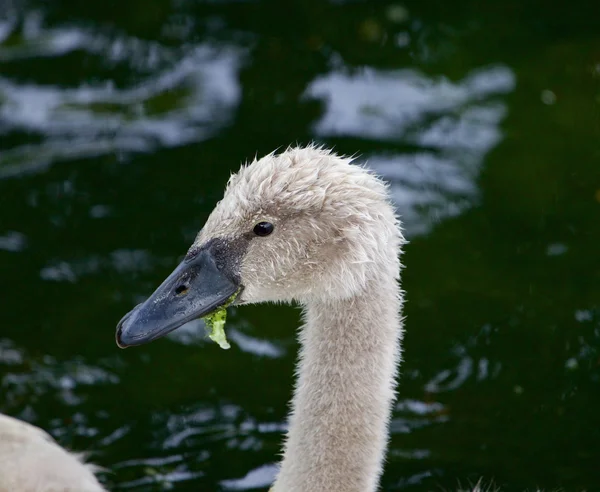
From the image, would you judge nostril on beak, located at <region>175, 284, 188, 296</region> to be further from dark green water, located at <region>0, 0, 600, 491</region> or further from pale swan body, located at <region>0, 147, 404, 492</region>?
dark green water, located at <region>0, 0, 600, 491</region>

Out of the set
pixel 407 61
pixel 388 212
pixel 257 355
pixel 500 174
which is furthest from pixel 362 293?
pixel 407 61

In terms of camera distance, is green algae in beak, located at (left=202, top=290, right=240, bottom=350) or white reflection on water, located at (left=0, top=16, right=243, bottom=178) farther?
white reflection on water, located at (left=0, top=16, right=243, bottom=178)

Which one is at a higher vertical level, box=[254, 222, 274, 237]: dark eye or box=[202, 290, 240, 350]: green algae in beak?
box=[254, 222, 274, 237]: dark eye

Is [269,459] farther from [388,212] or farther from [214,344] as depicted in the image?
[388,212]

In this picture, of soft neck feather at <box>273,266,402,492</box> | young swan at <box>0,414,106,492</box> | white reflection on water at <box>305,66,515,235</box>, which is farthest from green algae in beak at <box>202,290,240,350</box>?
white reflection on water at <box>305,66,515,235</box>

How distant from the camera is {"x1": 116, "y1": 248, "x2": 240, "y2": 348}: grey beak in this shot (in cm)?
417

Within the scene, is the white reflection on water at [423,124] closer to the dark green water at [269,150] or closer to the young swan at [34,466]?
the dark green water at [269,150]

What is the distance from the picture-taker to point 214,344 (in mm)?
6500

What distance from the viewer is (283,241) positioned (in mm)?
4215

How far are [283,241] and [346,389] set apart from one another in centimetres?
60

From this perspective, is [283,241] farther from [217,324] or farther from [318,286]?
[217,324]

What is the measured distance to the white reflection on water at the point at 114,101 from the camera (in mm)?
7812

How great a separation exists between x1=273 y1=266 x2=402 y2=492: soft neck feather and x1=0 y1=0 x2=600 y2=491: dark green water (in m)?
1.28

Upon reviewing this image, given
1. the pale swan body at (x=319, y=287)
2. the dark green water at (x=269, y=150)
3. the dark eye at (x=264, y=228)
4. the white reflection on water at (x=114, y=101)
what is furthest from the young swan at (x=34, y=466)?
the white reflection on water at (x=114, y=101)
